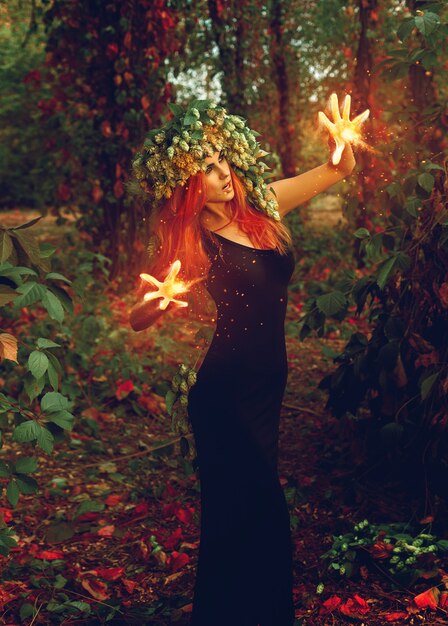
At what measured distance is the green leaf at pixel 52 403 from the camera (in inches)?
111

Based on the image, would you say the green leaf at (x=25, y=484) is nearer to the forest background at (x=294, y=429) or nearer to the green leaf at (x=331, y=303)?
the forest background at (x=294, y=429)

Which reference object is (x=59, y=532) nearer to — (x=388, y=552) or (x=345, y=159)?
(x=388, y=552)

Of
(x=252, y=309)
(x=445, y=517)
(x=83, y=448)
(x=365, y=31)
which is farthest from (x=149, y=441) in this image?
(x=365, y=31)

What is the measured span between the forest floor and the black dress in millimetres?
271

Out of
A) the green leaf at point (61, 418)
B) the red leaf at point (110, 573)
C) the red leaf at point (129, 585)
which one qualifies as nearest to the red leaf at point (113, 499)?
the red leaf at point (110, 573)

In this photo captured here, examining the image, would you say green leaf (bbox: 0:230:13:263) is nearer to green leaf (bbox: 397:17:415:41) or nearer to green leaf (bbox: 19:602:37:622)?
green leaf (bbox: 19:602:37:622)

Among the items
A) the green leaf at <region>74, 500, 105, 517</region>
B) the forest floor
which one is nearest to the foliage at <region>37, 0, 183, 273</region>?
the forest floor

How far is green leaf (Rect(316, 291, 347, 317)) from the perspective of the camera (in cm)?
371

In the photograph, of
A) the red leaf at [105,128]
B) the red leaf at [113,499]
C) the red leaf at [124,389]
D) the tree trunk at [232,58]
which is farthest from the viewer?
the tree trunk at [232,58]

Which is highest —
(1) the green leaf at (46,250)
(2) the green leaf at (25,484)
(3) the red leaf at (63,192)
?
(3) the red leaf at (63,192)

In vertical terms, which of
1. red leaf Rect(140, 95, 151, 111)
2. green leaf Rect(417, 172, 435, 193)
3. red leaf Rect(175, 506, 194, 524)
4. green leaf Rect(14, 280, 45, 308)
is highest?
red leaf Rect(140, 95, 151, 111)

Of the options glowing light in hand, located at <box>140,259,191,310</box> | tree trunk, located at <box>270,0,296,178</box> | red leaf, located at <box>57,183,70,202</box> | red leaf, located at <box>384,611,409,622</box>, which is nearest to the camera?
glowing light in hand, located at <box>140,259,191,310</box>

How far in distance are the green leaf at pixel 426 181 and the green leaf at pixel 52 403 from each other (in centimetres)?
171

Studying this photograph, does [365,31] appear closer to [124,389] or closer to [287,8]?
[287,8]
